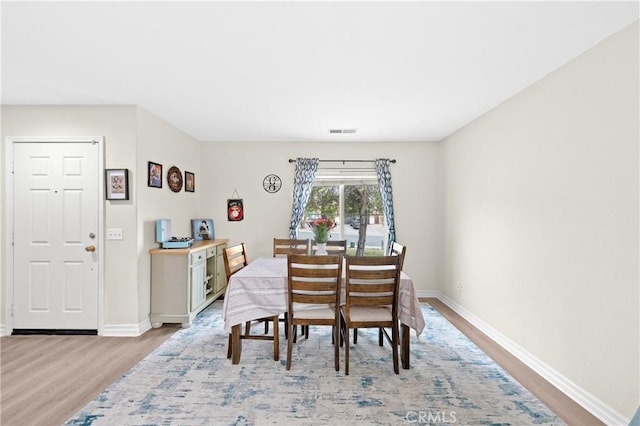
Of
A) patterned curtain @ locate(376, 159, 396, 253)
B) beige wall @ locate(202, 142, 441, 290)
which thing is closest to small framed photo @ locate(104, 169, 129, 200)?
beige wall @ locate(202, 142, 441, 290)

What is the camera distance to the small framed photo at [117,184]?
3.40 m

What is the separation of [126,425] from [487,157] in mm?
3971

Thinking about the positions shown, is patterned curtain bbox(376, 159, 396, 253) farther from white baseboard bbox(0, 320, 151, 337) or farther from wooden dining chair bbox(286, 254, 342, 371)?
white baseboard bbox(0, 320, 151, 337)

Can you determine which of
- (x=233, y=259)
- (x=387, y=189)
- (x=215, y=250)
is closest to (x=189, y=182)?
(x=215, y=250)

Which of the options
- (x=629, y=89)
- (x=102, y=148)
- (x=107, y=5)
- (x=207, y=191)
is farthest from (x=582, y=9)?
(x=207, y=191)

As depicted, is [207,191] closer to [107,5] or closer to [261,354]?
[261,354]

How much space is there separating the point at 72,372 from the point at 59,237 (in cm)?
152

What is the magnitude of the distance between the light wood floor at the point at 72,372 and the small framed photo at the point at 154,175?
167 cm

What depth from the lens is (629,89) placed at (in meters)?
1.91

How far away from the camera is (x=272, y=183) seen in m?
5.09

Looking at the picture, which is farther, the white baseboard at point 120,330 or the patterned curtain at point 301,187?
the patterned curtain at point 301,187

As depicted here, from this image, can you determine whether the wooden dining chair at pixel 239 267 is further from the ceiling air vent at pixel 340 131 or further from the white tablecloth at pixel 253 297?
the ceiling air vent at pixel 340 131

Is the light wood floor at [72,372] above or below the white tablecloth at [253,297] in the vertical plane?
below

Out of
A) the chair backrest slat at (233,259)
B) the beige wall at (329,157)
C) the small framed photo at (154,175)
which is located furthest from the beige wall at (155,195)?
the chair backrest slat at (233,259)
